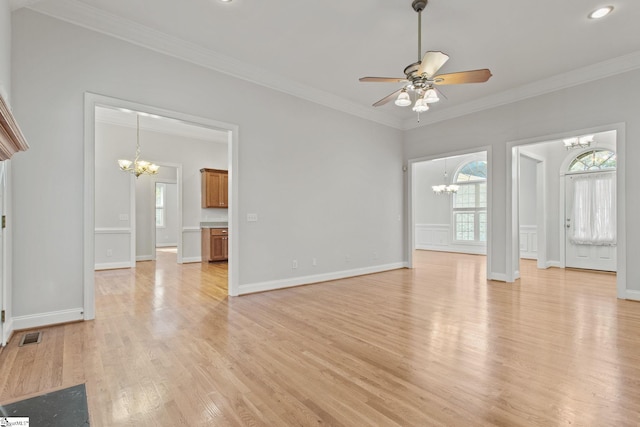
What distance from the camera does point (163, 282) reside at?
5504 mm

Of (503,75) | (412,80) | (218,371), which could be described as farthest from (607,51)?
(218,371)

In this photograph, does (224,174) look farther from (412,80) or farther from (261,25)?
(412,80)

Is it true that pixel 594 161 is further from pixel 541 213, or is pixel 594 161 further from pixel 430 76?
pixel 430 76

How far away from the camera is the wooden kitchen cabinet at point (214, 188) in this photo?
8.16 metres

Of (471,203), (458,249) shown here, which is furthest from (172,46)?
(458,249)

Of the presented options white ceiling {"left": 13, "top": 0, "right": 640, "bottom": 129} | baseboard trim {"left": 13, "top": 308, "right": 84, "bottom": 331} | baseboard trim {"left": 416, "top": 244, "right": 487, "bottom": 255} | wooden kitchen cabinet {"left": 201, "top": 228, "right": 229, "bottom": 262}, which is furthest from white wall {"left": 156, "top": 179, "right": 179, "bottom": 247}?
→ baseboard trim {"left": 13, "top": 308, "right": 84, "bottom": 331}

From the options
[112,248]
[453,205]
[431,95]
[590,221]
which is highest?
[431,95]

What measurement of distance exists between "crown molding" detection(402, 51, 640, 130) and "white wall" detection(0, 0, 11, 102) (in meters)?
6.40

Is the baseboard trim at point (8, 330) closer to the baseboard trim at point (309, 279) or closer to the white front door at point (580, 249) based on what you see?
the baseboard trim at point (309, 279)

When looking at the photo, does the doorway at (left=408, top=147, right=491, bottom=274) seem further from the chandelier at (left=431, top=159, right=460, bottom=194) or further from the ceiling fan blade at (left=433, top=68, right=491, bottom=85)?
the ceiling fan blade at (left=433, top=68, right=491, bottom=85)

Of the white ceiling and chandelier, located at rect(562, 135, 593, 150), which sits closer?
the white ceiling

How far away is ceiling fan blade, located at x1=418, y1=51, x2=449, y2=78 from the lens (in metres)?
2.91

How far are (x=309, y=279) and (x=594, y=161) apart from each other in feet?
21.4

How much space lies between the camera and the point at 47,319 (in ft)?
10.5
